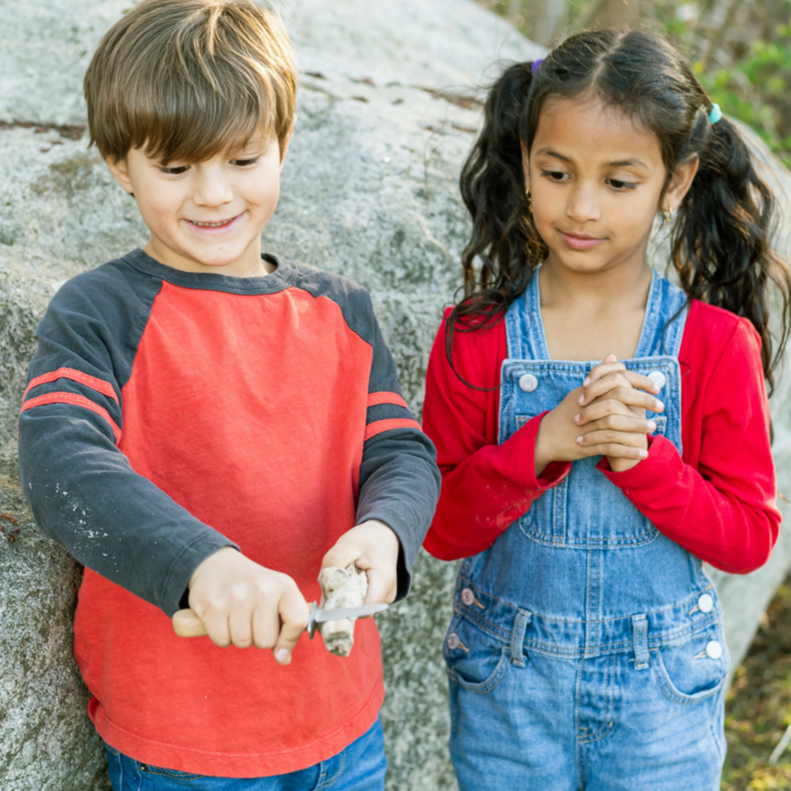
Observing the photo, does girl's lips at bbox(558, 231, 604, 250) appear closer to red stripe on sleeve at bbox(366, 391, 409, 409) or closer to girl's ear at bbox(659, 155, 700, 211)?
girl's ear at bbox(659, 155, 700, 211)

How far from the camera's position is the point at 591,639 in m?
1.91

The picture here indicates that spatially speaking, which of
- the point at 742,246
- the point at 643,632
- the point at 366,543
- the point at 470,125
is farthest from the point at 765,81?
the point at 366,543

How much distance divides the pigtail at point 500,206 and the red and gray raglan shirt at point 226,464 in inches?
18.7

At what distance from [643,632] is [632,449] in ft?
1.41

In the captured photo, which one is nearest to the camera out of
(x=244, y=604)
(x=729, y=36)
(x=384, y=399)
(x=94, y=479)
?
(x=244, y=604)

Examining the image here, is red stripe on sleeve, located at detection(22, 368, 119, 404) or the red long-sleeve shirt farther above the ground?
red stripe on sleeve, located at detection(22, 368, 119, 404)

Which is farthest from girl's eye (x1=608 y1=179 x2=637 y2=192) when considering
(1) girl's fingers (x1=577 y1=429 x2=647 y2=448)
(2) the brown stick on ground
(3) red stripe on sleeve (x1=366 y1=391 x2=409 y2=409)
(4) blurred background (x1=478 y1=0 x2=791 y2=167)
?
(4) blurred background (x1=478 y1=0 x2=791 y2=167)

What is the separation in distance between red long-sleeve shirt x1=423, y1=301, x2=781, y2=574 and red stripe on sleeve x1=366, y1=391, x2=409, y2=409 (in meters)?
0.25

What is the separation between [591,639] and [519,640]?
0.51 feet

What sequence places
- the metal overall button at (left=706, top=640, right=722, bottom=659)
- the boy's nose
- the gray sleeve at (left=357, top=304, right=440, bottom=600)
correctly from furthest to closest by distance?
1. the metal overall button at (left=706, top=640, right=722, bottom=659)
2. the boy's nose
3. the gray sleeve at (left=357, top=304, right=440, bottom=600)

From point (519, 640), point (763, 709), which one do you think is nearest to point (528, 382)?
point (519, 640)

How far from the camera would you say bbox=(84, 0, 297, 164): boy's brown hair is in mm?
1608

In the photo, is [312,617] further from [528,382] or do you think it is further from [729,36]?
[729,36]

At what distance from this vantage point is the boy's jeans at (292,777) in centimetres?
163
